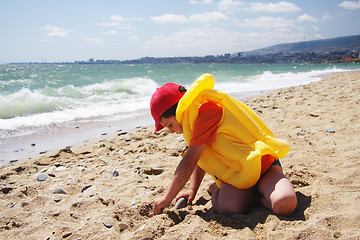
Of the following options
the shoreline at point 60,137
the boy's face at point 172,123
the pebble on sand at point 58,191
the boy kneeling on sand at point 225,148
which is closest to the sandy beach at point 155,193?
the pebble on sand at point 58,191

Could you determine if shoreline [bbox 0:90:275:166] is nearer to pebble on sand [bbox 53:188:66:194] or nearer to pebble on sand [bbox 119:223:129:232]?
pebble on sand [bbox 53:188:66:194]

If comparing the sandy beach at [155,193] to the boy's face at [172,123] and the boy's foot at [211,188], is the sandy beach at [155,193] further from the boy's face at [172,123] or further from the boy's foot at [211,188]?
the boy's face at [172,123]

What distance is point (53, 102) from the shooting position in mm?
9555

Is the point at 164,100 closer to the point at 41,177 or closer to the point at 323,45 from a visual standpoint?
the point at 41,177

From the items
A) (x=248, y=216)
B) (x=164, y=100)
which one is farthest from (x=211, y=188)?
(x=164, y=100)

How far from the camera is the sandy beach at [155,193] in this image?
1.85 metres

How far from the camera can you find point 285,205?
6.34 ft

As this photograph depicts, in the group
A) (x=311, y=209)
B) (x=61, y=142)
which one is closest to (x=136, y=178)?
(x=311, y=209)

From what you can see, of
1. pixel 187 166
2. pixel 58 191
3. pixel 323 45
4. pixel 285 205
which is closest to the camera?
pixel 285 205

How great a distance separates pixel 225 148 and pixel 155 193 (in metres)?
1.08

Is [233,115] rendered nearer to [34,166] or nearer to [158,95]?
[158,95]

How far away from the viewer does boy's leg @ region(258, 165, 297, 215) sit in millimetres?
1939

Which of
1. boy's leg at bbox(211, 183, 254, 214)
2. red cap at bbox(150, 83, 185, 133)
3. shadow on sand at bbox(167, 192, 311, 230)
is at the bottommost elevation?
shadow on sand at bbox(167, 192, 311, 230)

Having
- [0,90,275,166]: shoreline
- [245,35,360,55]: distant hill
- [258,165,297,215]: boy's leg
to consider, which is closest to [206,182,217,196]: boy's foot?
[258,165,297,215]: boy's leg
